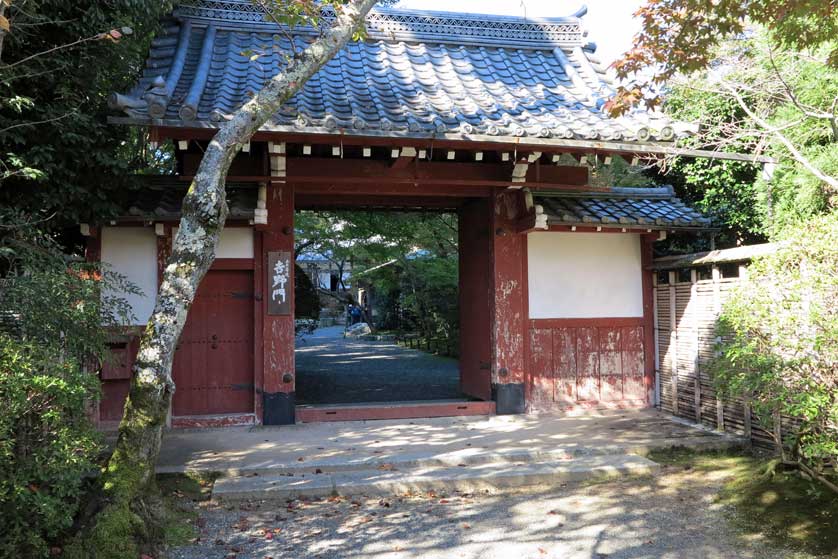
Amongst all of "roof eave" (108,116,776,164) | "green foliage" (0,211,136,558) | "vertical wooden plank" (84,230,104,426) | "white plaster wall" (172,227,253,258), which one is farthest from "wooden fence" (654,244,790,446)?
"vertical wooden plank" (84,230,104,426)

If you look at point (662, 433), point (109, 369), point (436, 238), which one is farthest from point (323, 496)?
point (436, 238)

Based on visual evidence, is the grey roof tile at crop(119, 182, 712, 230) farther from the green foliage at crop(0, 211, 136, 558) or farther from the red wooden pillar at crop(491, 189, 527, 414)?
the green foliage at crop(0, 211, 136, 558)

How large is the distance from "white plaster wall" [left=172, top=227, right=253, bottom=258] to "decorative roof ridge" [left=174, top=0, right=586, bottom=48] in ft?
11.0

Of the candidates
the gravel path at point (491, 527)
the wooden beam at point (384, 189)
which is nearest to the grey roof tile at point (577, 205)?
the wooden beam at point (384, 189)

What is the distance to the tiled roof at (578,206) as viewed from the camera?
7371 millimetres

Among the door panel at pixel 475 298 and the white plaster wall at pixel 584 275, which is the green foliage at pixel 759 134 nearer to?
the white plaster wall at pixel 584 275

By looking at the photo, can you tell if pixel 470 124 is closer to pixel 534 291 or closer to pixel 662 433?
pixel 534 291

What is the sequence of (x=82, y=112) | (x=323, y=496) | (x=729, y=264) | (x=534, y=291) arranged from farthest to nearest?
(x=534, y=291), (x=729, y=264), (x=82, y=112), (x=323, y=496)

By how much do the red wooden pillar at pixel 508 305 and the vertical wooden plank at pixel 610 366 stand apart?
121cm

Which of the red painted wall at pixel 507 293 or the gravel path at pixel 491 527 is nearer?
the gravel path at pixel 491 527

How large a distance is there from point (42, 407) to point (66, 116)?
3.44 meters

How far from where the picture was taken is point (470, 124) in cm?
702

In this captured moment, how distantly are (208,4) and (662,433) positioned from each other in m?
8.59

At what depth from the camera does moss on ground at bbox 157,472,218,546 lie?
4660mm
